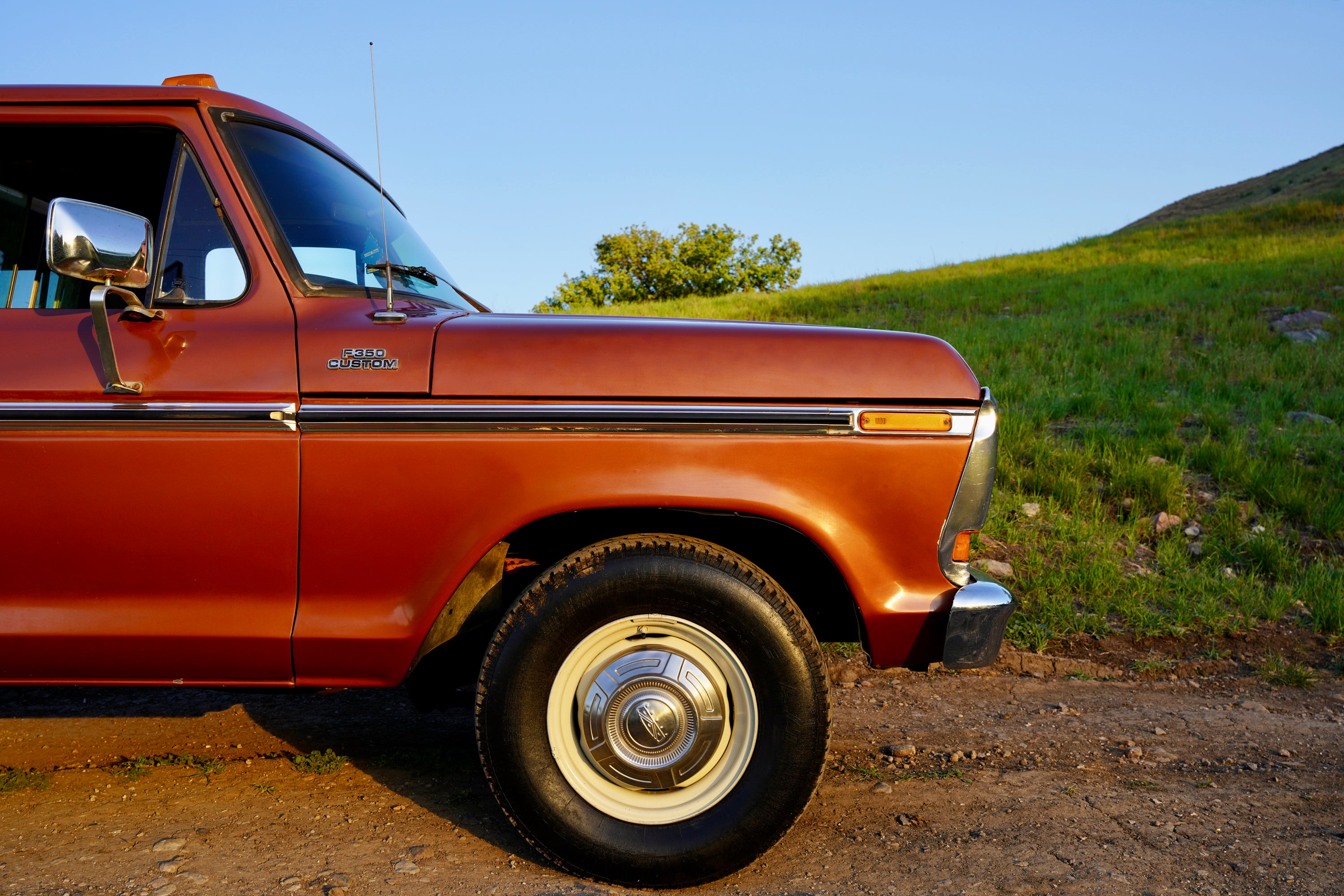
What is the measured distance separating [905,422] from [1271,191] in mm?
36753

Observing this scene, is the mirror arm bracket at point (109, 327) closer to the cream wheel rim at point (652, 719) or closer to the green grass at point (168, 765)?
the cream wheel rim at point (652, 719)

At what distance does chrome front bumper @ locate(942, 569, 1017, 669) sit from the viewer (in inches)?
90.7

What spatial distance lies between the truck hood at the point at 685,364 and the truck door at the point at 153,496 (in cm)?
52

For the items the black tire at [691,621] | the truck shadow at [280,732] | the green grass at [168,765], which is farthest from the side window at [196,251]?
the green grass at [168,765]

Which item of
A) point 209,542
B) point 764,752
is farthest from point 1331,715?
point 209,542

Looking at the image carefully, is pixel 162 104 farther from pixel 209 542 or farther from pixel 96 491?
pixel 209 542

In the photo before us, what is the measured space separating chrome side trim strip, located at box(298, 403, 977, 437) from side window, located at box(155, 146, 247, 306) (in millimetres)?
490

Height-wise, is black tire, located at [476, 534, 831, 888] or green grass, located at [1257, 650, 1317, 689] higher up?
Result: black tire, located at [476, 534, 831, 888]

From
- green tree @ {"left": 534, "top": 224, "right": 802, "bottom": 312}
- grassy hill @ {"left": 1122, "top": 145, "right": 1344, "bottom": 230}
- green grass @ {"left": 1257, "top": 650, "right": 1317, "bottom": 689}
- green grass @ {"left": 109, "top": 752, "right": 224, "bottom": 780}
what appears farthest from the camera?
green tree @ {"left": 534, "top": 224, "right": 802, "bottom": 312}

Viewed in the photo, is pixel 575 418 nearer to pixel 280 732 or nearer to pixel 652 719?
pixel 652 719

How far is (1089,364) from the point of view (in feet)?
29.5

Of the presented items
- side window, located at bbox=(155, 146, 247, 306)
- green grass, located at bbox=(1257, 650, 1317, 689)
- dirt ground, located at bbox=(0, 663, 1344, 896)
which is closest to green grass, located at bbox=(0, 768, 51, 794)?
dirt ground, located at bbox=(0, 663, 1344, 896)

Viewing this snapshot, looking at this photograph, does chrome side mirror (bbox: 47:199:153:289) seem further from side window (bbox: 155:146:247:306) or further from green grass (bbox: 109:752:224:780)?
green grass (bbox: 109:752:224:780)

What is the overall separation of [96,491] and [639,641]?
59.7 inches
